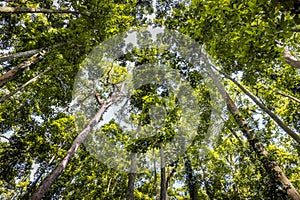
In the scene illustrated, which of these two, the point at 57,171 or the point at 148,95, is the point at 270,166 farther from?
the point at 57,171

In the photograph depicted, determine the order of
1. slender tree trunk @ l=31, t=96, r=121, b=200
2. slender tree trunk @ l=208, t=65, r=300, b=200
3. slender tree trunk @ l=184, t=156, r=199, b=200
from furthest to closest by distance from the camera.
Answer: slender tree trunk @ l=184, t=156, r=199, b=200 → slender tree trunk @ l=31, t=96, r=121, b=200 → slender tree trunk @ l=208, t=65, r=300, b=200

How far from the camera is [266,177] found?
7.07m

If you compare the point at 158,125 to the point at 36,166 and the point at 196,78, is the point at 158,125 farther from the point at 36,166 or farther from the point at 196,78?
the point at 36,166

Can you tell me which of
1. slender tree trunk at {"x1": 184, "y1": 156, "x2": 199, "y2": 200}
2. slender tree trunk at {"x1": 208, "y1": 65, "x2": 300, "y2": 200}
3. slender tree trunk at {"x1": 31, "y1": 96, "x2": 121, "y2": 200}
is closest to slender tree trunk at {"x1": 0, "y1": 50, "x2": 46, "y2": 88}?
slender tree trunk at {"x1": 31, "y1": 96, "x2": 121, "y2": 200}

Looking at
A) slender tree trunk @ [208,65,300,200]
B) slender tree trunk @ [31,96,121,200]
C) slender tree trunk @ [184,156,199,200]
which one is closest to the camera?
slender tree trunk @ [208,65,300,200]

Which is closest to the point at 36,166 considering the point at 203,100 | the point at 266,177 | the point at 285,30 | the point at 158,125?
the point at 158,125

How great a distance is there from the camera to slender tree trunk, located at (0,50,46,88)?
7.11 m

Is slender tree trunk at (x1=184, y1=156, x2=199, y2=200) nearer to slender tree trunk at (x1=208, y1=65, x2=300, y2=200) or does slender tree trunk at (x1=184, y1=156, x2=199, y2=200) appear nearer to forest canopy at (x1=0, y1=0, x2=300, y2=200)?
forest canopy at (x1=0, y1=0, x2=300, y2=200)

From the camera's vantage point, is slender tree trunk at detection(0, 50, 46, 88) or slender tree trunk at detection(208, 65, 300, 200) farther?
slender tree trunk at detection(0, 50, 46, 88)

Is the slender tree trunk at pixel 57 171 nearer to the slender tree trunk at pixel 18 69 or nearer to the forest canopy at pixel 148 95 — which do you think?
the forest canopy at pixel 148 95

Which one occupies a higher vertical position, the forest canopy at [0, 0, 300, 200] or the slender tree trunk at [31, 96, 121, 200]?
the forest canopy at [0, 0, 300, 200]

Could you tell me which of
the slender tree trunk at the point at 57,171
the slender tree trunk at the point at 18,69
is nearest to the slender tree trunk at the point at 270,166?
the slender tree trunk at the point at 57,171

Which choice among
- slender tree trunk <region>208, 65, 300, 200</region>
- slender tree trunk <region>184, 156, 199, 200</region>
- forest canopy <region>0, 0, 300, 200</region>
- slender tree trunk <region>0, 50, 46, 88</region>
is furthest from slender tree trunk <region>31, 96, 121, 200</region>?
slender tree trunk <region>208, 65, 300, 200</region>

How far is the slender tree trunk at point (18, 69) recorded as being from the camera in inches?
280
